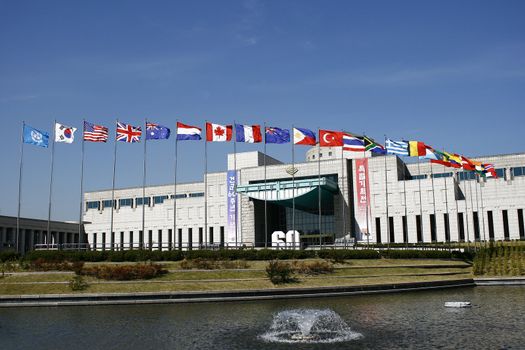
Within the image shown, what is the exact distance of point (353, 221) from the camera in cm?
9562

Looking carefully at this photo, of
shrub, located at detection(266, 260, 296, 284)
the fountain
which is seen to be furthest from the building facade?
the fountain

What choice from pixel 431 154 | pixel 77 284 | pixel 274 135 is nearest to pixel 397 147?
pixel 431 154

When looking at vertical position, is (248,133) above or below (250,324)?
above

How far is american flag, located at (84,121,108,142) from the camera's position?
5675cm

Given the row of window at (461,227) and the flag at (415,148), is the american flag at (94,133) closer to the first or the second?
the flag at (415,148)

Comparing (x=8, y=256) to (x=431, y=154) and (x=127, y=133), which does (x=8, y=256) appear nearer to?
(x=127, y=133)

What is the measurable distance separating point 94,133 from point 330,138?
26226 millimetres

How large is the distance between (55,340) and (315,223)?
77.9 meters

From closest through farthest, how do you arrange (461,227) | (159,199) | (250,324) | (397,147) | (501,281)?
(250,324) → (501,281) → (397,147) → (461,227) → (159,199)

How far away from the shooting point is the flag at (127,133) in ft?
189

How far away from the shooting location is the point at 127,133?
57719 millimetres

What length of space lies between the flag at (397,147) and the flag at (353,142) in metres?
3.52

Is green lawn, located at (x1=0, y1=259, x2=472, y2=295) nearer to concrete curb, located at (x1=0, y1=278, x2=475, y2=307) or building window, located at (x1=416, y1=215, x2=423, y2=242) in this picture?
concrete curb, located at (x1=0, y1=278, x2=475, y2=307)

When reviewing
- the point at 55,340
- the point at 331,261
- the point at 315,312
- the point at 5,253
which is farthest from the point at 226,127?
the point at 55,340
